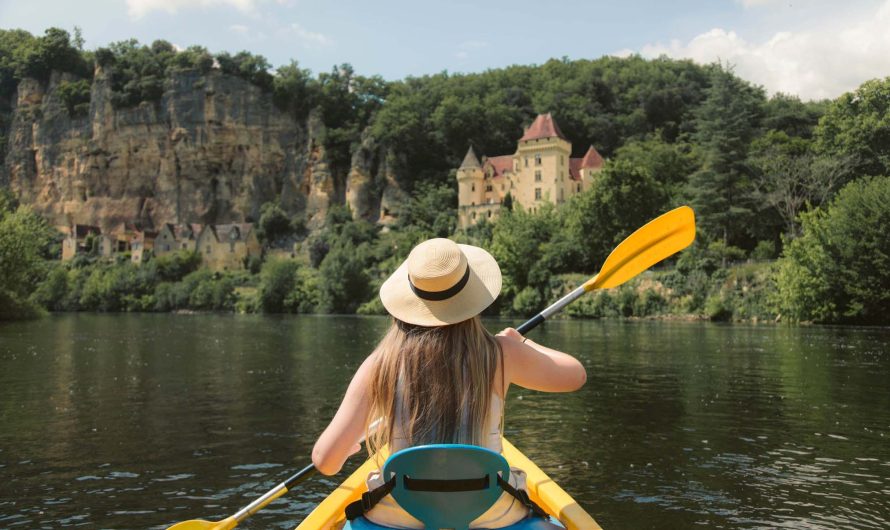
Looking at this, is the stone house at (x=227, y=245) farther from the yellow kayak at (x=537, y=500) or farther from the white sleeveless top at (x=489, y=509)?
the white sleeveless top at (x=489, y=509)

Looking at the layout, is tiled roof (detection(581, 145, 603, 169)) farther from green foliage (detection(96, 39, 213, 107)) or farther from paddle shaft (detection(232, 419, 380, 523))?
paddle shaft (detection(232, 419, 380, 523))

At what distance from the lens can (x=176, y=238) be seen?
339 feet

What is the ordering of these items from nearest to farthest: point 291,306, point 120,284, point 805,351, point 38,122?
point 805,351 → point 291,306 → point 120,284 → point 38,122

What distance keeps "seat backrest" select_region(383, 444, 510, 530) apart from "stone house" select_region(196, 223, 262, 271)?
97258 millimetres

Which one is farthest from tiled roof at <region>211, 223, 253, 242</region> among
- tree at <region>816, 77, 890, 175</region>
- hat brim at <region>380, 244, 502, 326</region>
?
hat brim at <region>380, 244, 502, 326</region>

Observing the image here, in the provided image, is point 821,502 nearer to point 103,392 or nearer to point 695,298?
point 103,392

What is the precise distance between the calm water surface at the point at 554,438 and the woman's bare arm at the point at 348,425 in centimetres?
391

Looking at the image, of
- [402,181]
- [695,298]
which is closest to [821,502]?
[695,298]

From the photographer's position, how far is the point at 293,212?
107 m

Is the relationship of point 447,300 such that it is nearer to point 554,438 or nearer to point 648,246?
point 648,246

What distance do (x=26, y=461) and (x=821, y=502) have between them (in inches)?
353

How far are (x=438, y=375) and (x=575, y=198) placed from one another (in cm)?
6668

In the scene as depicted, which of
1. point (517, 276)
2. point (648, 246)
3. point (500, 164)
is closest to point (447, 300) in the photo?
point (648, 246)

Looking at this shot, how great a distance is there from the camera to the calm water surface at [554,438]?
7484 millimetres
